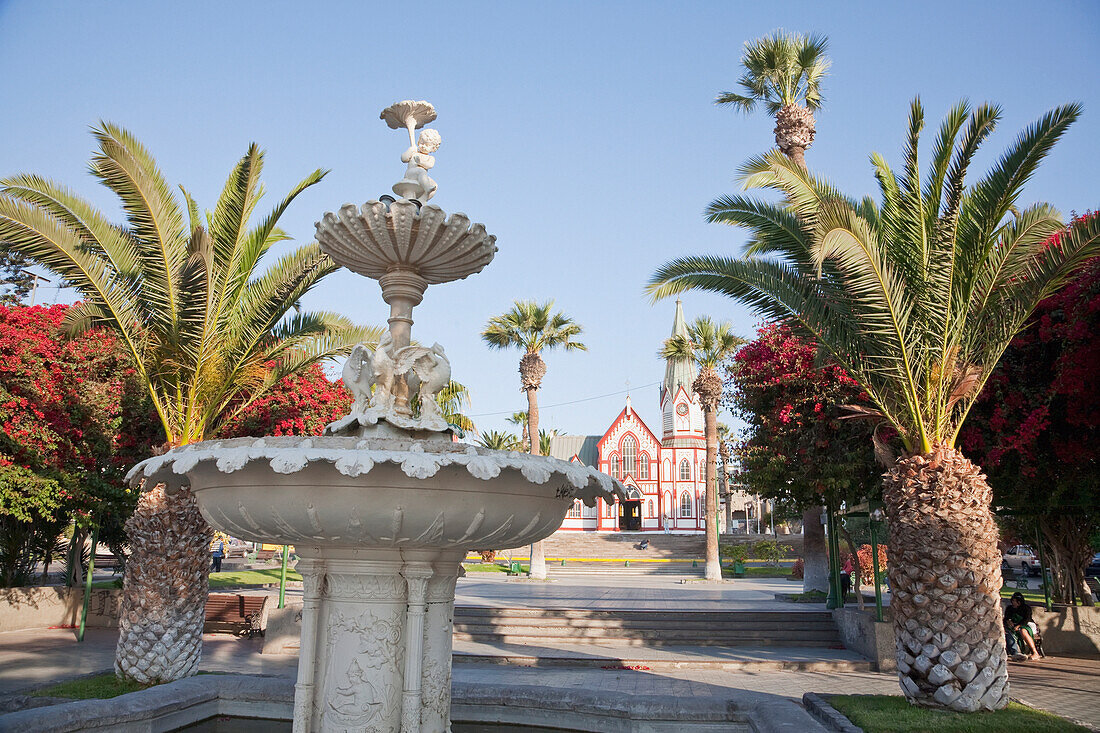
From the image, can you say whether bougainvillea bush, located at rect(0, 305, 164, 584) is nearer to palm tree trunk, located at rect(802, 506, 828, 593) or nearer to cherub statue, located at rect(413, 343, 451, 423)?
cherub statue, located at rect(413, 343, 451, 423)

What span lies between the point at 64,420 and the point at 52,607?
4.68 m

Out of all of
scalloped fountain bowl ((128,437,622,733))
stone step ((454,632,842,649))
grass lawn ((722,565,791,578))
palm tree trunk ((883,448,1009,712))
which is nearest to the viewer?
scalloped fountain bowl ((128,437,622,733))

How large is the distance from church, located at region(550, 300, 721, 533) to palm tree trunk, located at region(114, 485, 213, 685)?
166 ft

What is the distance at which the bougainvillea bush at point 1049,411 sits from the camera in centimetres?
911

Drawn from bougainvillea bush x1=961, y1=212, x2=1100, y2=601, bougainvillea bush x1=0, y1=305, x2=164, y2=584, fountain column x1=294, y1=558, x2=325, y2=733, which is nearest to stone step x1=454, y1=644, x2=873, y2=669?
bougainvillea bush x1=961, y1=212, x2=1100, y2=601

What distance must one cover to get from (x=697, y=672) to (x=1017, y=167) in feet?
25.7

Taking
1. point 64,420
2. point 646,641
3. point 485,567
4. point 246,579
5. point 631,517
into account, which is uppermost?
point 64,420

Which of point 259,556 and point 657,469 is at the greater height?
point 657,469

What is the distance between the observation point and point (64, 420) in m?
12.6

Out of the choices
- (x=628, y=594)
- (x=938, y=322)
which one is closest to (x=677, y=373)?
(x=628, y=594)

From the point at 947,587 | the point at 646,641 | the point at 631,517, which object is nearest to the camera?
the point at 947,587

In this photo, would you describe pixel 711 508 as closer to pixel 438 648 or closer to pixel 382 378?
pixel 438 648

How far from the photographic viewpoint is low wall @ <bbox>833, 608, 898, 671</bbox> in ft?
36.0

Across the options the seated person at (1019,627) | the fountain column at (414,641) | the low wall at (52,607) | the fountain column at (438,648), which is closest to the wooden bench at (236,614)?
the low wall at (52,607)
